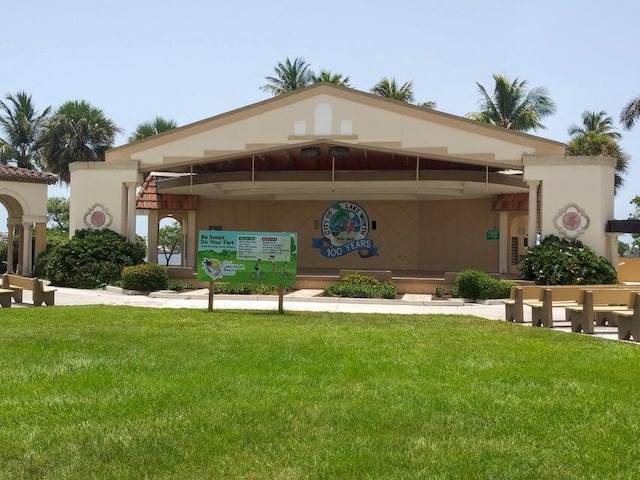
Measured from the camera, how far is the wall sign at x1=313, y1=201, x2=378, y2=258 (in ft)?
101

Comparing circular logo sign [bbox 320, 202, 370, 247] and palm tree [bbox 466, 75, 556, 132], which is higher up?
palm tree [bbox 466, 75, 556, 132]

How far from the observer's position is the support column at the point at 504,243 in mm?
28547

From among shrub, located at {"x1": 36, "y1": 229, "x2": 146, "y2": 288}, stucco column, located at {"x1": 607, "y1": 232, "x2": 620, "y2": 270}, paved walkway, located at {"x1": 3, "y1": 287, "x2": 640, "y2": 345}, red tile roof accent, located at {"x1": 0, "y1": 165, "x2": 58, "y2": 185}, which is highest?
red tile roof accent, located at {"x1": 0, "y1": 165, "x2": 58, "y2": 185}

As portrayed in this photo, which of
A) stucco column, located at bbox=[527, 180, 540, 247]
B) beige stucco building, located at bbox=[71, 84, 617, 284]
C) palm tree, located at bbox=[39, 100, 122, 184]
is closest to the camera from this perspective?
beige stucco building, located at bbox=[71, 84, 617, 284]

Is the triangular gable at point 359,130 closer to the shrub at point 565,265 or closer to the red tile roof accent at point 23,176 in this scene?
the shrub at point 565,265

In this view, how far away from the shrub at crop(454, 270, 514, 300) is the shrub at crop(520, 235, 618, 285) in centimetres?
133

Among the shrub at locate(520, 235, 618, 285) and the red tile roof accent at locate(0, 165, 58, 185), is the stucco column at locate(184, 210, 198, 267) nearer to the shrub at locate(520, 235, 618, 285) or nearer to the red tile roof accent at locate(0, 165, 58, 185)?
the red tile roof accent at locate(0, 165, 58, 185)

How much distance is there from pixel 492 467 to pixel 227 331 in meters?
7.07

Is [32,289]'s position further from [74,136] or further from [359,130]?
[74,136]

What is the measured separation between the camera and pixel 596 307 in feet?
45.6

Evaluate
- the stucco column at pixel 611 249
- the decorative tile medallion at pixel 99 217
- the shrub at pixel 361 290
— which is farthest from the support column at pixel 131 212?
the stucco column at pixel 611 249

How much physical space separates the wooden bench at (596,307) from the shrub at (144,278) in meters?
12.9

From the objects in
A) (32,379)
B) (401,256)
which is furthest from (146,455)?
(401,256)

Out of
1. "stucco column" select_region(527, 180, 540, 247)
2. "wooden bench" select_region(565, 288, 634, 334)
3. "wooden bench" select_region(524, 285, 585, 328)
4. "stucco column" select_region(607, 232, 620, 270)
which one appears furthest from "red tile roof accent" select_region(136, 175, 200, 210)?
"wooden bench" select_region(565, 288, 634, 334)
